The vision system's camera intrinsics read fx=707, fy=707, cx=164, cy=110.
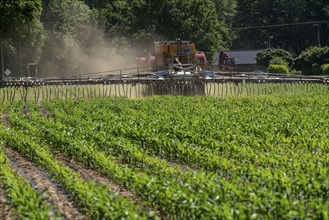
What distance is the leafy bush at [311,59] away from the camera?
219ft

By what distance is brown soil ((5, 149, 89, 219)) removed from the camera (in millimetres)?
10766

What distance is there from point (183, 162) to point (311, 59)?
55903mm

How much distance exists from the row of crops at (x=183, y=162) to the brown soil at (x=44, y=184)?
0.49 ft

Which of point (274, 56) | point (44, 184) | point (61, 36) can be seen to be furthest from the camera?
point (61, 36)

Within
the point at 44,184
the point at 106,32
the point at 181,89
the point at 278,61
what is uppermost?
the point at 106,32

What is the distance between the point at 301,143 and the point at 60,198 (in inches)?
248

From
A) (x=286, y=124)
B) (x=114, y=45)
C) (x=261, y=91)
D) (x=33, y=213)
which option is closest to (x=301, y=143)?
(x=286, y=124)

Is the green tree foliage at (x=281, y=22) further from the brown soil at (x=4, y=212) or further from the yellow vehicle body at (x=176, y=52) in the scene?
the brown soil at (x=4, y=212)

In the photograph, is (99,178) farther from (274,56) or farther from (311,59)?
(274,56)

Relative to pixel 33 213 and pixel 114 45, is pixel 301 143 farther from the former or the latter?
pixel 114 45

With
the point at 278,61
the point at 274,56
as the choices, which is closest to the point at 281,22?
the point at 274,56

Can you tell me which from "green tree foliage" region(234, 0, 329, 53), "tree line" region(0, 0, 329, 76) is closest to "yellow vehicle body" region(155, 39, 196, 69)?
"tree line" region(0, 0, 329, 76)

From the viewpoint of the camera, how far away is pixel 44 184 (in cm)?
1309

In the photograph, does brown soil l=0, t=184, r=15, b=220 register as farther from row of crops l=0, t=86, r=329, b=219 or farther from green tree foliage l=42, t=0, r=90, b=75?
green tree foliage l=42, t=0, r=90, b=75
